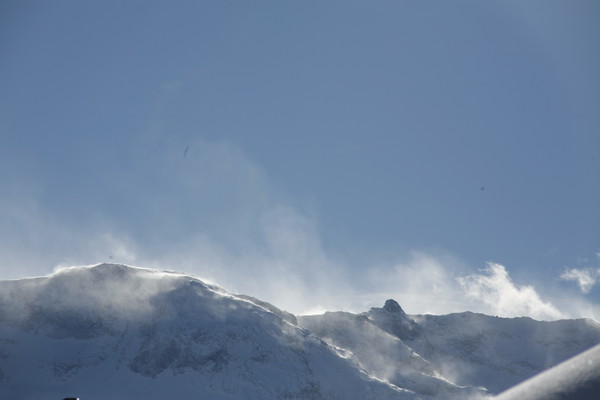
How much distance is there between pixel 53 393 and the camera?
198250 mm

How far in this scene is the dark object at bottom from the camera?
5242 mm

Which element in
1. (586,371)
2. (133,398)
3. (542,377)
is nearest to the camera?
(586,371)

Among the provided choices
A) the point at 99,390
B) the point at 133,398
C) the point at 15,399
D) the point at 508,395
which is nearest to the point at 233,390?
the point at 133,398

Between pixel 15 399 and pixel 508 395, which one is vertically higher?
pixel 15 399

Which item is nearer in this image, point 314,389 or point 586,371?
Result: point 586,371

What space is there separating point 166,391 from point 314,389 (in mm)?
47781

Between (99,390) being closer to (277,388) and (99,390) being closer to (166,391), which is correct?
(166,391)

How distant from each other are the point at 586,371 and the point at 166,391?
682 ft

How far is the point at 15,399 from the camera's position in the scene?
19825 cm

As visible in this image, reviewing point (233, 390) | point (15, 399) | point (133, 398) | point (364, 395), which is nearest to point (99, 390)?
point (133, 398)

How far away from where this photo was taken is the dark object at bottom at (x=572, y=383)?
17.2ft

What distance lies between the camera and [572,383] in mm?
5309

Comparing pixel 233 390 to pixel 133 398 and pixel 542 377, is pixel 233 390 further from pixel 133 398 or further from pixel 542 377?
pixel 542 377

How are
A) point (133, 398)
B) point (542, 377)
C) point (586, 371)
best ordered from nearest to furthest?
point (586, 371), point (542, 377), point (133, 398)
